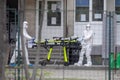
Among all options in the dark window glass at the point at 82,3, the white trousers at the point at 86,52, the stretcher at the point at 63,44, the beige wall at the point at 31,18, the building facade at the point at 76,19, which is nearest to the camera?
the building facade at the point at 76,19

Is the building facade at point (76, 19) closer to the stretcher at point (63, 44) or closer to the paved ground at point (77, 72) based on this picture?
the stretcher at point (63, 44)

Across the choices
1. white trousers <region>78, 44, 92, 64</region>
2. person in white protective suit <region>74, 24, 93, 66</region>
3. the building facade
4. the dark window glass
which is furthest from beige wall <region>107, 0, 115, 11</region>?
white trousers <region>78, 44, 92, 64</region>

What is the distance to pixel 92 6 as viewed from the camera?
2494 cm

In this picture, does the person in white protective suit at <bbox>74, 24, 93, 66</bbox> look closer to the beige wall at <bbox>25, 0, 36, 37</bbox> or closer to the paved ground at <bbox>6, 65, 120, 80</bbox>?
the paved ground at <bbox>6, 65, 120, 80</bbox>

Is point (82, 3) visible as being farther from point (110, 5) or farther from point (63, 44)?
point (63, 44)

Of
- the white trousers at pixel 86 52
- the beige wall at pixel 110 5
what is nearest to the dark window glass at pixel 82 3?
the beige wall at pixel 110 5

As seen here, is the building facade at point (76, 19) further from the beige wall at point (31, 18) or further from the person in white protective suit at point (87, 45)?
the person in white protective suit at point (87, 45)

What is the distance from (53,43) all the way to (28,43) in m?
1.45

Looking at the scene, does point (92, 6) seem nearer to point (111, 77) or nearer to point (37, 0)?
point (37, 0)

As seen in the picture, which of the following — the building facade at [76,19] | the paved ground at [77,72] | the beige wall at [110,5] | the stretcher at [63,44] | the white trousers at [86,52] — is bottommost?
the paved ground at [77,72]

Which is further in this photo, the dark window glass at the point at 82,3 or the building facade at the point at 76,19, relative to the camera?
the dark window glass at the point at 82,3

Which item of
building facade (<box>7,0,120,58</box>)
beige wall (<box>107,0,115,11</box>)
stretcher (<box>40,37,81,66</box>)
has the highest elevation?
beige wall (<box>107,0,115,11</box>)

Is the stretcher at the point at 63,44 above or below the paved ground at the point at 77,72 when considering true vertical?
Result: above

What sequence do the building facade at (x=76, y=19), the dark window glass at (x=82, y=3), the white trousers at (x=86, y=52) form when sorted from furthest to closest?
the dark window glass at (x=82, y=3), the white trousers at (x=86, y=52), the building facade at (x=76, y=19)
